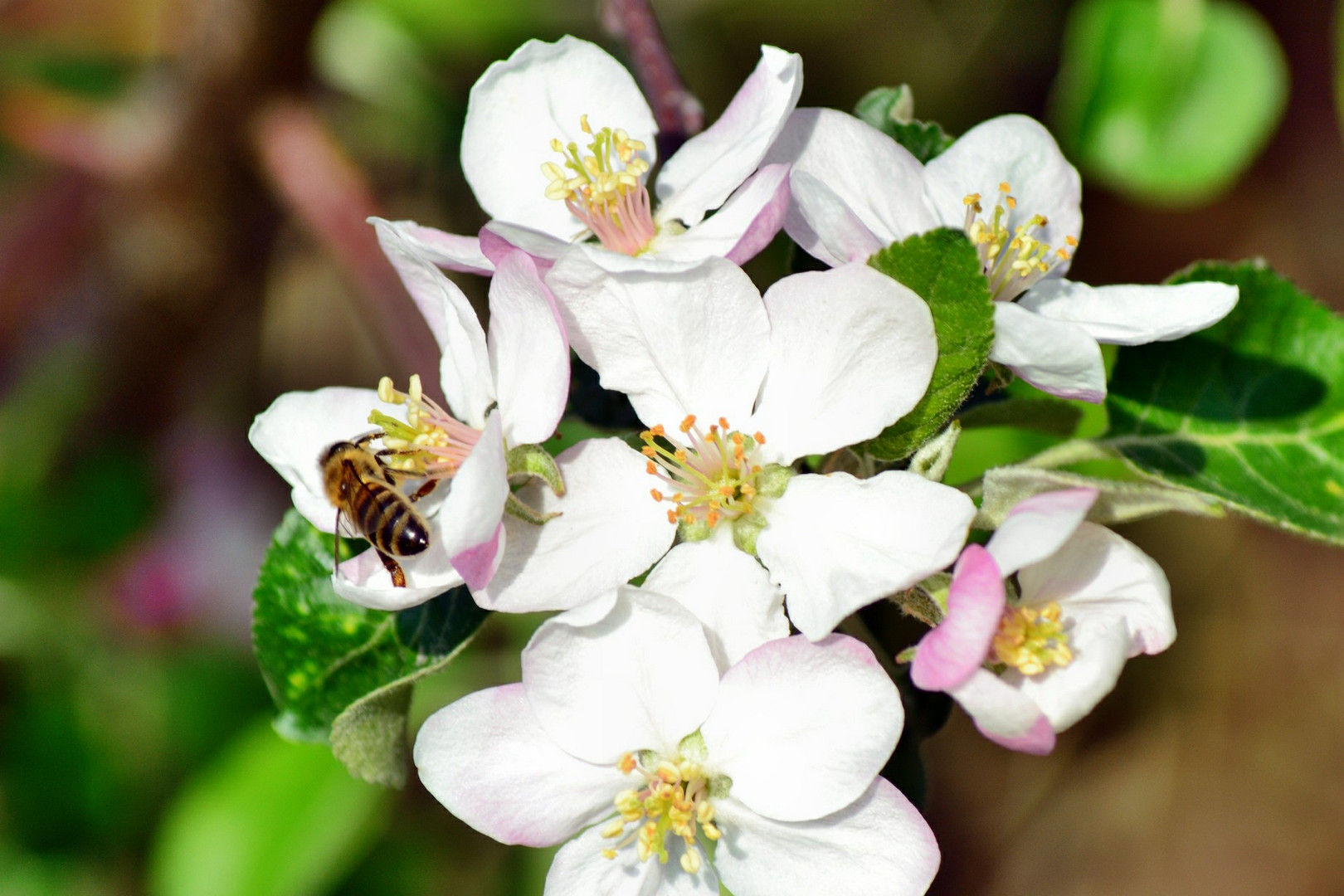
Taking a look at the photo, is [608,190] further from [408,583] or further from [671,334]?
[408,583]

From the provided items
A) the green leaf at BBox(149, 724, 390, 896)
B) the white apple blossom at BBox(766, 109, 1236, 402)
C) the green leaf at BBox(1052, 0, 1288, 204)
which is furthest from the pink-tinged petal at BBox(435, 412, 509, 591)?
the green leaf at BBox(1052, 0, 1288, 204)

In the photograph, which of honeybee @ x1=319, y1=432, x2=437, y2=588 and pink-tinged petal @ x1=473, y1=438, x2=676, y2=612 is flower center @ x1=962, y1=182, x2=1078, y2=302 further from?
honeybee @ x1=319, y1=432, x2=437, y2=588

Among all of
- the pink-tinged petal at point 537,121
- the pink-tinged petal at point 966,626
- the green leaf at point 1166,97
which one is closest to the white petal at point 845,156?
the pink-tinged petal at point 537,121

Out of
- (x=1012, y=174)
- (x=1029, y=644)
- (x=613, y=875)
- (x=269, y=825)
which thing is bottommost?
(x=269, y=825)

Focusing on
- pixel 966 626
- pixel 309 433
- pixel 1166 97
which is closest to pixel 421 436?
pixel 309 433

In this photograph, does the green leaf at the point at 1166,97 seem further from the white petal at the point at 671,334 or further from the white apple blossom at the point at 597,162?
the white petal at the point at 671,334

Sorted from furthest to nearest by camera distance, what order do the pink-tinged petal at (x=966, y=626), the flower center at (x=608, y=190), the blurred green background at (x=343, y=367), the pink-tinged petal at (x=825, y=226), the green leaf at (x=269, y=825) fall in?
1. the blurred green background at (x=343, y=367)
2. the green leaf at (x=269, y=825)
3. the flower center at (x=608, y=190)
4. the pink-tinged petal at (x=825, y=226)
5. the pink-tinged petal at (x=966, y=626)
